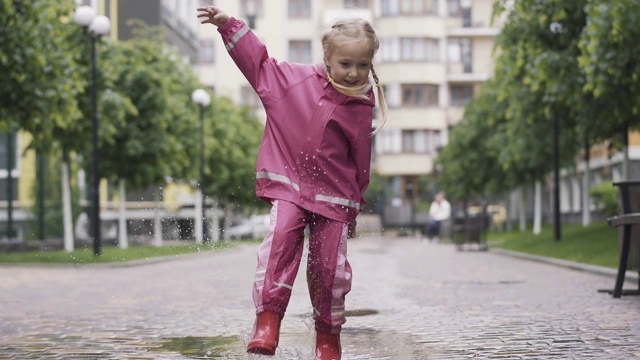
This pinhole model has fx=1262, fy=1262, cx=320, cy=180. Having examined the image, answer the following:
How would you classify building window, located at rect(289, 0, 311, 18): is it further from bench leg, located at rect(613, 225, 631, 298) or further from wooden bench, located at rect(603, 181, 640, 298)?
wooden bench, located at rect(603, 181, 640, 298)

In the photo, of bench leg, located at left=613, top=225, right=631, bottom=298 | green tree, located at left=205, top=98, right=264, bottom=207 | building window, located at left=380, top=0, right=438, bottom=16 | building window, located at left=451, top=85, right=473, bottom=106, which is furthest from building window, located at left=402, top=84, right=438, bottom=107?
bench leg, located at left=613, top=225, right=631, bottom=298

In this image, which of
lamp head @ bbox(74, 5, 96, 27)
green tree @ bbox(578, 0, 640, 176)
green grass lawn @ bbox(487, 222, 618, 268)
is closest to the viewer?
green tree @ bbox(578, 0, 640, 176)

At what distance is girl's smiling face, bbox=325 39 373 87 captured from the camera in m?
5.73

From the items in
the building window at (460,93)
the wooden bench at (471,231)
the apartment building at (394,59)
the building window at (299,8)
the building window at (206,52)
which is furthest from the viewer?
the building window at (460,93)

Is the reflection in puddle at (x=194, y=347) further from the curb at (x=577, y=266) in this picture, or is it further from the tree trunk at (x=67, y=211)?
the tree trunk at (x=67, y=211)

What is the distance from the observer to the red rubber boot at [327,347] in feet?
19.9

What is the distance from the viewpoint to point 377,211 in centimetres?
6744

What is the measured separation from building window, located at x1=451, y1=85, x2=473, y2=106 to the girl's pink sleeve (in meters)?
78.4

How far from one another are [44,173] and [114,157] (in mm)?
2769

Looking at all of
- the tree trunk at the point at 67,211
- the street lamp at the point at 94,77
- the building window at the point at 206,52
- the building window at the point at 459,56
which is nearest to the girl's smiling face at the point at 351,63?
the street lamp at the point at 94,77

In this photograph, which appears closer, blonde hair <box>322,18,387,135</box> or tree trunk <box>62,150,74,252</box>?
blonde hair <box>322,18,387,135</box>

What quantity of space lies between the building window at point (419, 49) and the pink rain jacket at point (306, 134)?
74379 mm

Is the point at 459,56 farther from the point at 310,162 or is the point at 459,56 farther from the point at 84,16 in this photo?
the point at 310,162

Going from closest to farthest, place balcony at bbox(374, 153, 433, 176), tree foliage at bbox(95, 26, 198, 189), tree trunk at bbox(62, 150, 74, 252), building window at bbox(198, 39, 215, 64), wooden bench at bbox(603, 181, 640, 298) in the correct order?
wooden bench at bbox(603, 181, 640, 298)
tree trunk at bbox(62, 150, 74, 252)
tree foliage at bbox(95, 26, 198, 189)
balcony at bbox(374, 153, 433, 176)
building window at bbox(198, 39, 215, 64)
